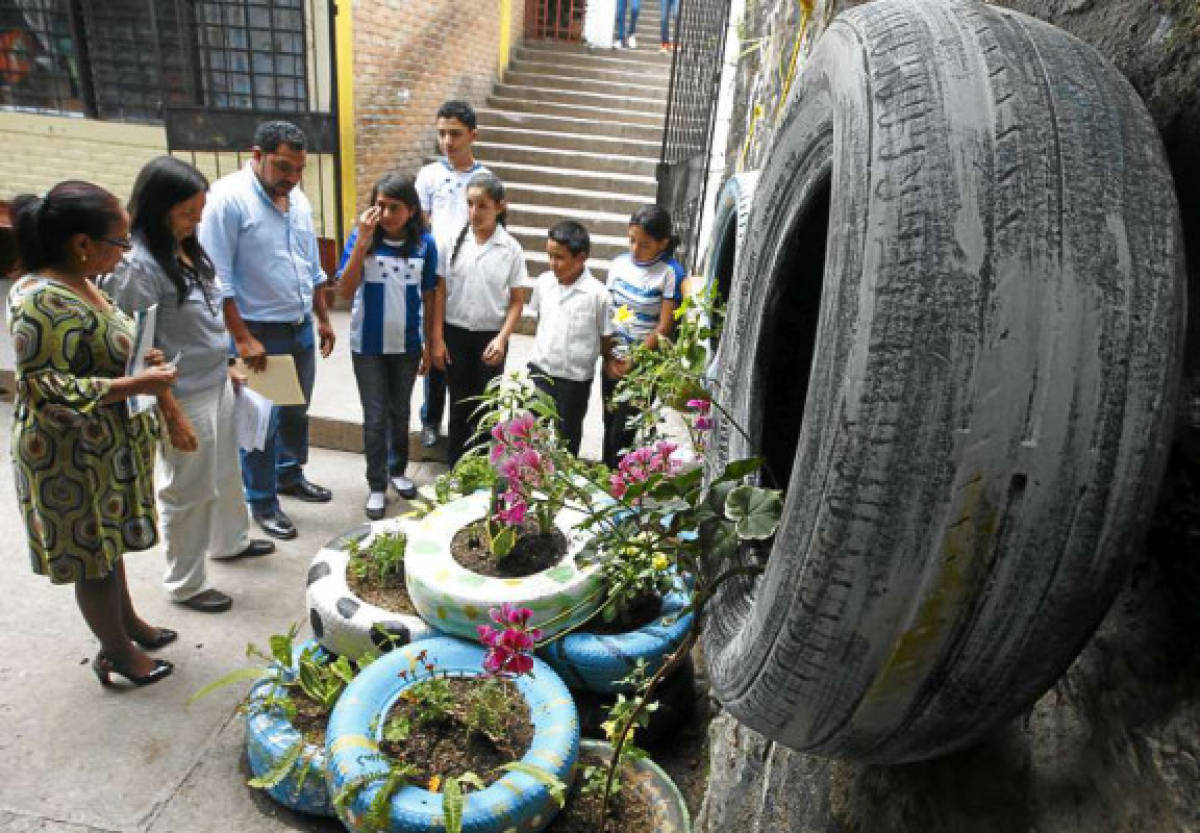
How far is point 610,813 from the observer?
248cm

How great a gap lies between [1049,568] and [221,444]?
3546mm

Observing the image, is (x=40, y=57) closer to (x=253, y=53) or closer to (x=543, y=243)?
(x=253, y=53)

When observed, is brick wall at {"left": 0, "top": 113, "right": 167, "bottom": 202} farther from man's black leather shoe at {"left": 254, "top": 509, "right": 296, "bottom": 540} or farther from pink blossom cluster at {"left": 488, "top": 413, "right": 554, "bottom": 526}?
pink blossom cluster at {"left": 488, "top": 413, "right": 554, "bottom": 526}

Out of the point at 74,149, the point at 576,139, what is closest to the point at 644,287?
the point at 576,139

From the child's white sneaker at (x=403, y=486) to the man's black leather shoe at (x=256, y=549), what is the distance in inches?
33.4

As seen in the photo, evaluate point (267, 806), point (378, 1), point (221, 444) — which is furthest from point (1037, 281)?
point (378, 1)

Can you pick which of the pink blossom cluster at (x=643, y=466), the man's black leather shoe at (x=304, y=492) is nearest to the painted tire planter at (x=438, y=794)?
the pink blossom cluster at (x=643, y=466)

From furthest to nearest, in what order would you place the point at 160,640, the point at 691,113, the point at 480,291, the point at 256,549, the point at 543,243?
the point at 543,243 < the point at 691,113 < the point at 480,291 < the point at 256,549 < the point at 160,640

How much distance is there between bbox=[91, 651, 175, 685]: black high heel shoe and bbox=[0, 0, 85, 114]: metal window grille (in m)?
6.84

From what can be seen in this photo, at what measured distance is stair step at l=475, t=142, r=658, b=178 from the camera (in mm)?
9453

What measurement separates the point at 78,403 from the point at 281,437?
2003mm

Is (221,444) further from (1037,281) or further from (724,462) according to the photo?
(1037,281)

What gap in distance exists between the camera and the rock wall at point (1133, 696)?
2.82ft

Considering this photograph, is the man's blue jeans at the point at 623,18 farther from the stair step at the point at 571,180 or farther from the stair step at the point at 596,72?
the stair step at the point at 571,180
